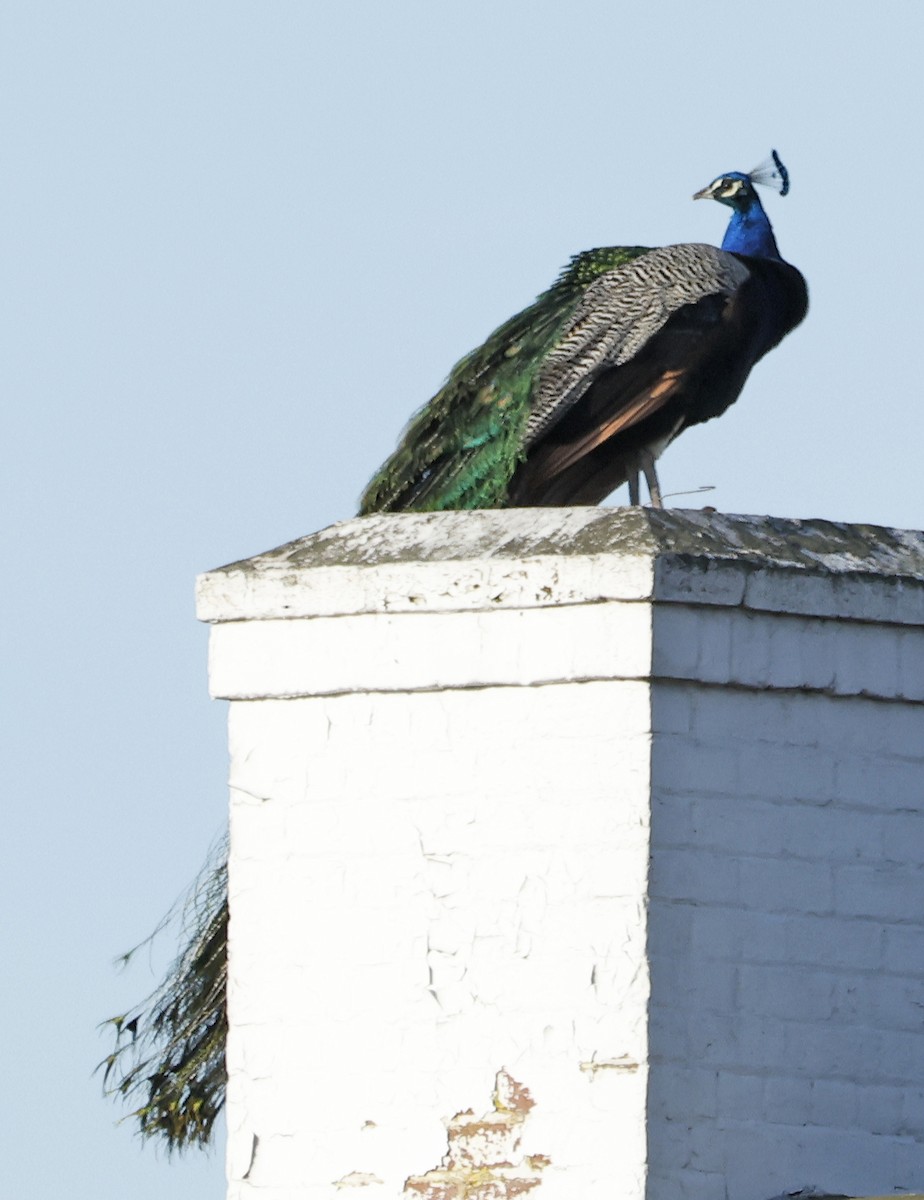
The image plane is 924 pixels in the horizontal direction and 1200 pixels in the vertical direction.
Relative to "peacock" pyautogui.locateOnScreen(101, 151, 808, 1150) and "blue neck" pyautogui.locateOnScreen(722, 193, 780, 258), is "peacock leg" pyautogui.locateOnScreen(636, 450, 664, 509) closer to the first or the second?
"peacock" pyautogui.locateOnScreen(101, 151, 808, 1150)

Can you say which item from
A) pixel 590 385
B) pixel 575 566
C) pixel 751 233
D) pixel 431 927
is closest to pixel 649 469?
pixel 590 385

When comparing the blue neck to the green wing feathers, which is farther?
the blue neck

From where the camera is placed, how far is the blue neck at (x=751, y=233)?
26.8ft

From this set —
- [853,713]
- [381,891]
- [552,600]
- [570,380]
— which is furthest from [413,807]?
[570,380]

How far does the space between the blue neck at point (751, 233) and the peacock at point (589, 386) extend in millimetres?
668

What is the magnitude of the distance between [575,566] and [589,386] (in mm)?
2870

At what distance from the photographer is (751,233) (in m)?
8.24

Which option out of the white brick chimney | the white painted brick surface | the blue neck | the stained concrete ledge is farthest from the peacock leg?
the white painted brick surface

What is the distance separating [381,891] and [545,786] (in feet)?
1.42

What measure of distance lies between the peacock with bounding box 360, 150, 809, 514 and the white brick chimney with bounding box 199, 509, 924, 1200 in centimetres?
239

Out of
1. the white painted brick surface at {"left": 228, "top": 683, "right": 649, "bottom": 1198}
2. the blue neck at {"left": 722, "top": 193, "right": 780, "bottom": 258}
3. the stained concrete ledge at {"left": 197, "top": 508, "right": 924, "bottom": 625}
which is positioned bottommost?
the white painted brick surface at {"left": 228, "top": 683, "right": 649, "bottom": 1198}

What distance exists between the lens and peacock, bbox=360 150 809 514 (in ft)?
22.4

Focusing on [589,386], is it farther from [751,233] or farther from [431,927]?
[431,927]

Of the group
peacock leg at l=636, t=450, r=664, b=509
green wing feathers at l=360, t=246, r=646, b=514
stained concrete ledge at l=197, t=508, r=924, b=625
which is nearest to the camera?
stained concrete ledge at l=197, t=508, r=924, b=625
